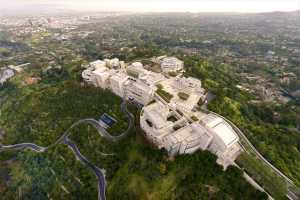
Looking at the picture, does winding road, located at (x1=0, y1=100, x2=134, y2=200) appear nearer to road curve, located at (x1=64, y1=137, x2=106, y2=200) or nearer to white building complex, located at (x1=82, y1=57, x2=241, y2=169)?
road curve, located at (x1=64, y1=137, x2=106, y2=200)

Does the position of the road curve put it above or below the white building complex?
below

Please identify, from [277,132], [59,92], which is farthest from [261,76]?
[59,92]

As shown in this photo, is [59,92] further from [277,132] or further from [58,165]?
[277,132]

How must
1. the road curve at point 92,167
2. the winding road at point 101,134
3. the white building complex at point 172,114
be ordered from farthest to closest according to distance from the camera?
1. the winding road at point 101,134
2. the road curve at point 92,167
3. the white building complex at point 172,114

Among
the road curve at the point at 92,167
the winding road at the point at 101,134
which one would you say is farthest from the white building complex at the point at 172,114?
the road curve at the point at 92,167

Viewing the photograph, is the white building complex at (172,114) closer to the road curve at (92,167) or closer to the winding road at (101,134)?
the winding road at (101,134)

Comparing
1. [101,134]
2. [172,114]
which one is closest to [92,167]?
[101,134]

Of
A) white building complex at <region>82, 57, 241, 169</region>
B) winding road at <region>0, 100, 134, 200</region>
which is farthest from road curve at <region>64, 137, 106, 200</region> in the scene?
white building complex at <region>82, 57, 241, 169</region>

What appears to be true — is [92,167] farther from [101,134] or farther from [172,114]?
[172,114]
